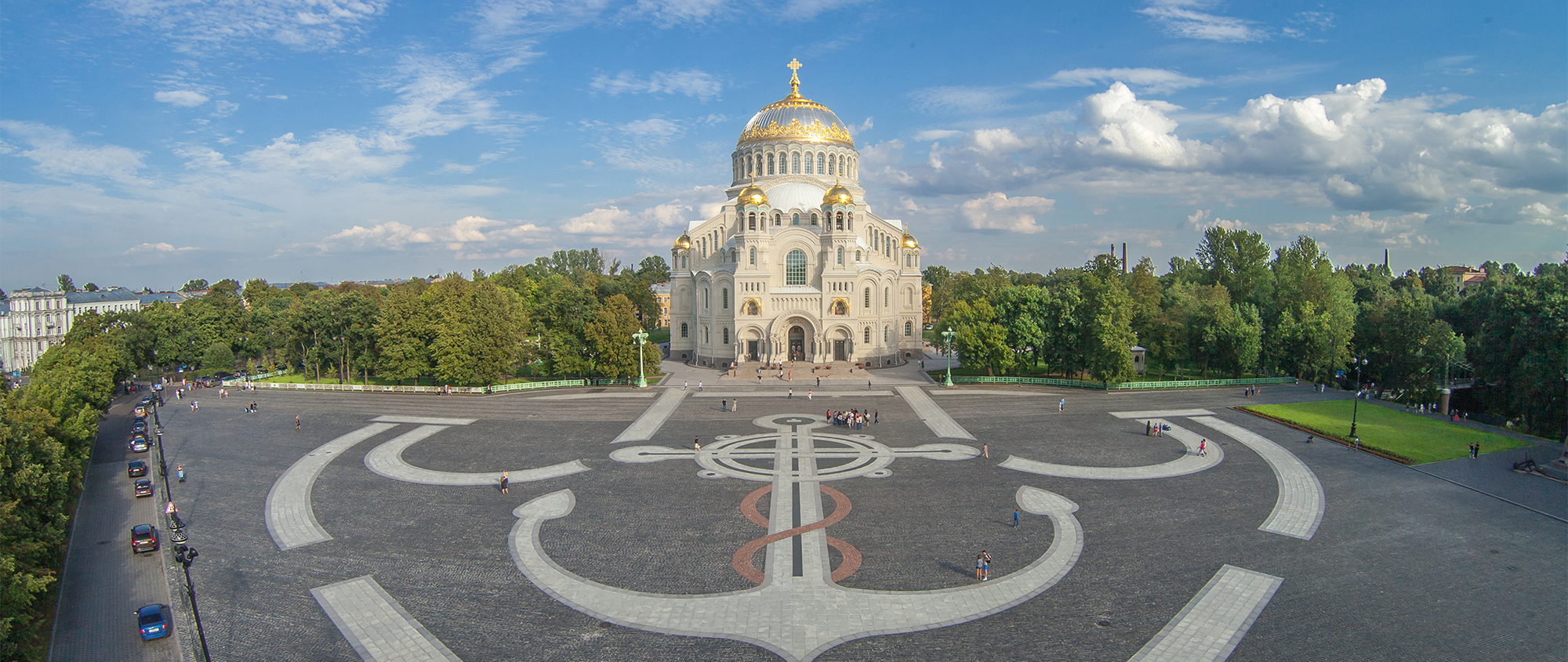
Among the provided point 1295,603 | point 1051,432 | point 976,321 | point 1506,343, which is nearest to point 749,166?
point 976,321

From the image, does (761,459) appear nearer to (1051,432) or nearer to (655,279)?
(1051,432)

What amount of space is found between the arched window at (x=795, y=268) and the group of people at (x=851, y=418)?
23164 millimetres

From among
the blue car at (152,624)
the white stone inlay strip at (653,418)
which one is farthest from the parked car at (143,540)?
the white stone inlay strip at (653,418)

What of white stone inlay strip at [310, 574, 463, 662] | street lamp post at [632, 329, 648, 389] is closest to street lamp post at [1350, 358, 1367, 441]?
white stone inlay strip at [310, 574, 463, 662]

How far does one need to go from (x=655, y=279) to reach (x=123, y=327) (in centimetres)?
7184

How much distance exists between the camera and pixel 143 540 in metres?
21.5

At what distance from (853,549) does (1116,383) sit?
1358 inches

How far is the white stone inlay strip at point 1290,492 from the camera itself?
2128 centimetres

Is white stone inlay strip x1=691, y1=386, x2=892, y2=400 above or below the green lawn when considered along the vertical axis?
above

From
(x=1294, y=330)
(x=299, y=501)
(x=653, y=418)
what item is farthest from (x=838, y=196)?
(x=299, y=501)

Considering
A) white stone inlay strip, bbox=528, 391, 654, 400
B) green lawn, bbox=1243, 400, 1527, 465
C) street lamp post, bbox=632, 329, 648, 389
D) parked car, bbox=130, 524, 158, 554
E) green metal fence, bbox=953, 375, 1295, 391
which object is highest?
street lamp post, bbox=632, 329, 648, 389

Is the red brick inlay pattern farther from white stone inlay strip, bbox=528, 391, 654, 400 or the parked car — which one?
white stone inlay strip, bbox=528, 391, 654, 400

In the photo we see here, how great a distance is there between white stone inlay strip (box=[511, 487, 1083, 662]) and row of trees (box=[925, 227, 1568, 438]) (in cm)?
3137

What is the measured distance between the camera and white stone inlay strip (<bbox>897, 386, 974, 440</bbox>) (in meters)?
34.0
